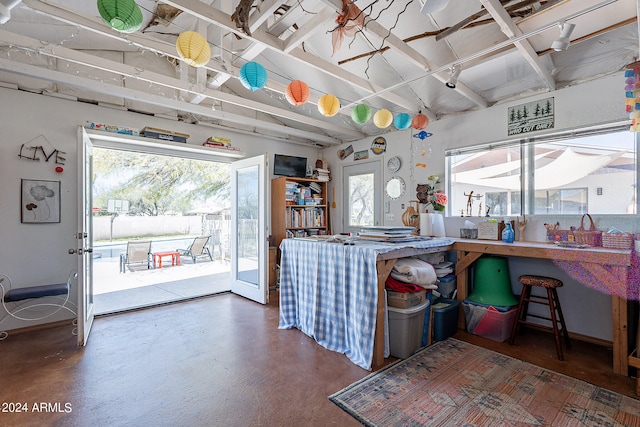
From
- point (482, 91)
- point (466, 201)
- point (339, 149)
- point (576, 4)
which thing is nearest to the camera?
point (576, 4)

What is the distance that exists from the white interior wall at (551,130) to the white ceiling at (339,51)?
133 millimetres

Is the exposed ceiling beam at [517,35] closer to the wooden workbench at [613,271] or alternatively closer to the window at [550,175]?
the window at [550,175]

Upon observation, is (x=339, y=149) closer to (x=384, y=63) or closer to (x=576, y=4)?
(x=384, y=63)

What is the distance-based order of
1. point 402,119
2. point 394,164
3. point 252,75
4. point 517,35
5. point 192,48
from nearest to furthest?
point 192,48, point 517,35, point 252,75, point 402,119, point 394,164

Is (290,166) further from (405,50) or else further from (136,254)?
(136,254)

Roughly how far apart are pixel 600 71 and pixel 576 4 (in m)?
1.20

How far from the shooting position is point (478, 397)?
1937 millimetres

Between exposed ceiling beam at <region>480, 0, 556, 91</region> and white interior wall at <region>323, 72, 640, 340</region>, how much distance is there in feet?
1.07

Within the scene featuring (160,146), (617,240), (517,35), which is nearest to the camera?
(517,35)

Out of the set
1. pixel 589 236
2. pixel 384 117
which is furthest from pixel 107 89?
pixel 589 236

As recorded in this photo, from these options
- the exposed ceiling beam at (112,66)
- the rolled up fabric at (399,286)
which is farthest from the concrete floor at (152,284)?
the rolled up fabric at (399,286)

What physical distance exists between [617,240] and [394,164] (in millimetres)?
2553

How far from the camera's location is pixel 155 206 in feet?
33.3

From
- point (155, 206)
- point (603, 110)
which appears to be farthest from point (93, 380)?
point (155, 206)
